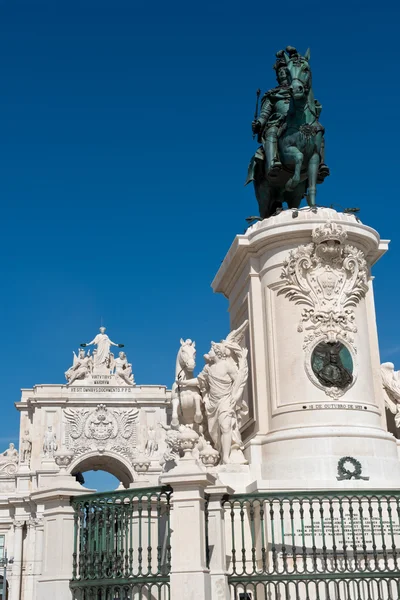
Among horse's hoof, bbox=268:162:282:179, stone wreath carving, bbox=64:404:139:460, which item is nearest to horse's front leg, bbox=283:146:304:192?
horse's hoof, bbox=268:162:282:179

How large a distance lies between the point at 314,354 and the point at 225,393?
1540mm

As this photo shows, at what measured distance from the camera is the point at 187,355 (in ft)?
41.8

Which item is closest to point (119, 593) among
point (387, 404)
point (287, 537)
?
point (287, 537)

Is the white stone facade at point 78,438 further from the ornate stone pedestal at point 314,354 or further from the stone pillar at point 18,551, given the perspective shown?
the ornate stone pedestal at point 314,354

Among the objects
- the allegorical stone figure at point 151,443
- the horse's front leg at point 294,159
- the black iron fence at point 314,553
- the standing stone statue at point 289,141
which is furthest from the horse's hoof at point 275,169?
the allegorical stone figure at point 151,443

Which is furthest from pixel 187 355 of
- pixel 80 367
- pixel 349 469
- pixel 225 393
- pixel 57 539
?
pixel 80 367

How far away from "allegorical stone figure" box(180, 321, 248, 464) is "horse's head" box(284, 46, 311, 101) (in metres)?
4.42

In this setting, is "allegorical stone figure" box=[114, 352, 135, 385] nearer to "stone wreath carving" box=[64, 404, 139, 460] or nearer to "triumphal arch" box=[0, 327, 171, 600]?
"triumphal arch" box=[0, 327, 171, 600]

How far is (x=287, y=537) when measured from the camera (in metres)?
10.0

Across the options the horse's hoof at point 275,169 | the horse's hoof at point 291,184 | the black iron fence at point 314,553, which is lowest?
the black iron fence at point 314,553

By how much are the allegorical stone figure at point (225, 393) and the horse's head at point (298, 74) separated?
442 cm

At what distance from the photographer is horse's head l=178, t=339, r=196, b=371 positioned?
1265cm

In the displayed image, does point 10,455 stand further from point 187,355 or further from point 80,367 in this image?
point 187,355

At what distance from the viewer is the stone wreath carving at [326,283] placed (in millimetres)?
11961
